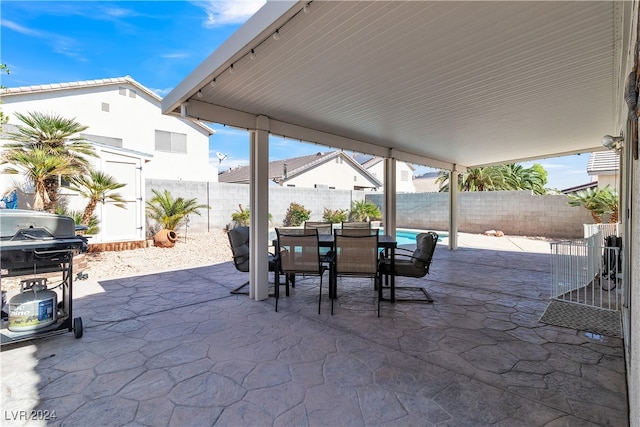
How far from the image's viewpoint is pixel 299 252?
4.48m

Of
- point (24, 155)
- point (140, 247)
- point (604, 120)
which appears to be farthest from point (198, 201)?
point (604, 120)

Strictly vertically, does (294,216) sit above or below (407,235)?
above

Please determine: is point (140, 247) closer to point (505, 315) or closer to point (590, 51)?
point (505, 315)

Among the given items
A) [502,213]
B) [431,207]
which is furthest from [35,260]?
[431,207]

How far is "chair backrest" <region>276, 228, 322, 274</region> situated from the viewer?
4.38m

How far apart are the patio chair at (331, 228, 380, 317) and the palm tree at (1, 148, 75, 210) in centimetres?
644

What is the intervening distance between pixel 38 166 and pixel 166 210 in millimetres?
3783

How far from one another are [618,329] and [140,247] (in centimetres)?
1026

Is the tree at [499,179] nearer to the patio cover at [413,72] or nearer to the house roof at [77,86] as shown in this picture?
the patio cover at [413,72]

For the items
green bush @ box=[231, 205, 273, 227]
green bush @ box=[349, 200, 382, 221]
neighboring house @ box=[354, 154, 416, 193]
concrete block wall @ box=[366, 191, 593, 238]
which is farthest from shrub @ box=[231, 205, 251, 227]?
neighboring house @ box=[354, 154, 416, 193]

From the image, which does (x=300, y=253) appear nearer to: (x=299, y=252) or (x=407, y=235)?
(x=299, y=252)

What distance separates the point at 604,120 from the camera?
17.3ft

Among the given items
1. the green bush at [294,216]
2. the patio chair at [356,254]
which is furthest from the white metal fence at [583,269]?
the green bush at [294,216]

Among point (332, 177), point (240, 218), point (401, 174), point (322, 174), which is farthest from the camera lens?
point (401, 174)
